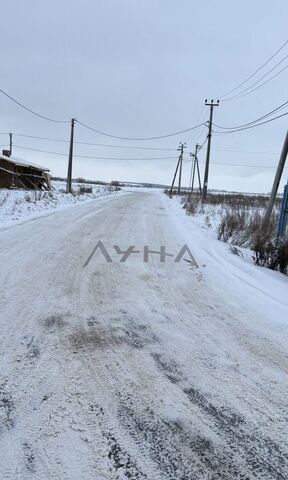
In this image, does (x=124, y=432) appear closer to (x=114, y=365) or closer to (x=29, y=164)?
(x=114, y=365)

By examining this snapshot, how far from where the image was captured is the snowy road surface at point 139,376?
2033mm

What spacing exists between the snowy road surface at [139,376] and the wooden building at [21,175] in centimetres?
2571

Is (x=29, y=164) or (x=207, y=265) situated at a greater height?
(x=29, y=164)

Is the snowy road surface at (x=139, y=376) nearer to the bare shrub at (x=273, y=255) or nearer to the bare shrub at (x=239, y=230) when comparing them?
the bare shrub at (x=273, y=255)

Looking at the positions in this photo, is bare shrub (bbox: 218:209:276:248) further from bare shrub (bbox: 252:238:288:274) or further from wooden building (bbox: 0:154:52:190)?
wooden building (bbox: 0:154:52:190)

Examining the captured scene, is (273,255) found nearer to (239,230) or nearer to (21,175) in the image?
(239,230)

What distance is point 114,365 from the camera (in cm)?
298

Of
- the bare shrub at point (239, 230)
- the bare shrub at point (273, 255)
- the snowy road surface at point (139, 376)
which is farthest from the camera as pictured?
the bare shrub at point (239, 230)

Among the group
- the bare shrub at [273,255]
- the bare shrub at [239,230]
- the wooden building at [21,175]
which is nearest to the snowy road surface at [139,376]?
the bare shrub at [273,255]

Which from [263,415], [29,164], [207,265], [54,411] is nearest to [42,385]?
[54,411]

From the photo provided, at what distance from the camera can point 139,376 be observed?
284cm

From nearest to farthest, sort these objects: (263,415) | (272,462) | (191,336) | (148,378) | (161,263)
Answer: (272,462), (263,415), (148,378), (191,336), (161,263)

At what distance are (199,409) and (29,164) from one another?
32305 millimetres

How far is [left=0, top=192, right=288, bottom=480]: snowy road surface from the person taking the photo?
6.67ft
